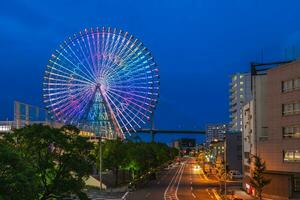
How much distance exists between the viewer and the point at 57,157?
41.1 metres

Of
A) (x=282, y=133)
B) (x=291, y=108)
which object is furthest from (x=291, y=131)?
(x=291, y=108)

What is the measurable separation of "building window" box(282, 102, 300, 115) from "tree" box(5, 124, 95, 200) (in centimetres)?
3354

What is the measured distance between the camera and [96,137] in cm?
11750

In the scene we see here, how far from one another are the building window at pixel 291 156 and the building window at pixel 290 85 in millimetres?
7602

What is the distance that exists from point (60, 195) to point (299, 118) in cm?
3799

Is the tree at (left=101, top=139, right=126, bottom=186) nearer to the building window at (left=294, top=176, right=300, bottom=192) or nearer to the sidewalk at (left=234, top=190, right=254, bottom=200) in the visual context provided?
the sidewalk at (left=234, top=190, right=254, bottom=200)

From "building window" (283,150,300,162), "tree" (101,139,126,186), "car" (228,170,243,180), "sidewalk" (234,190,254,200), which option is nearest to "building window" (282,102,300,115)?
"building window" (283,150,300,162)

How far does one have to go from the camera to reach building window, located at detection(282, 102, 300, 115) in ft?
225

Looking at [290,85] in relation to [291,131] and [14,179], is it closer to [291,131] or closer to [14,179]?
[291,131]

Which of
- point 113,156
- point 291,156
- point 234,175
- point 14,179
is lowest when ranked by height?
point 234,175

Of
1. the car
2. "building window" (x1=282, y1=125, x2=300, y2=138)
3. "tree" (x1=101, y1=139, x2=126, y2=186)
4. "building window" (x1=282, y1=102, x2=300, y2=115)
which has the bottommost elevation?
the car

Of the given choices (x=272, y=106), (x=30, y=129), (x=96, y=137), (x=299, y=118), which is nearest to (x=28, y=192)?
(x=30, y=129)

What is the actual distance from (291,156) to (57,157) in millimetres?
36905

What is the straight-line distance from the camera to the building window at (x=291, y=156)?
67750mm
